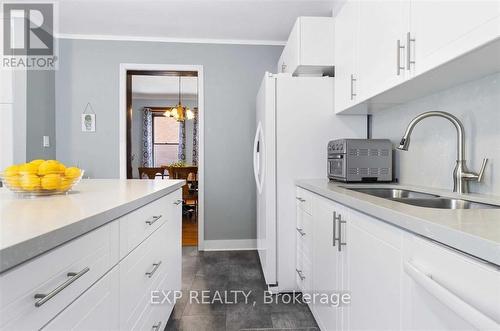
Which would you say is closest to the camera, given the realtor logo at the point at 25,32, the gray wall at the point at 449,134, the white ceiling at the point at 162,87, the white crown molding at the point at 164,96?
the gray wall at the point at 449,134

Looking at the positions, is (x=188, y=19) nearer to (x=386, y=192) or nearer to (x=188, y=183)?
(x=386, y=192)

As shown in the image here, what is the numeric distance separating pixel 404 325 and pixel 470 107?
1127 mm

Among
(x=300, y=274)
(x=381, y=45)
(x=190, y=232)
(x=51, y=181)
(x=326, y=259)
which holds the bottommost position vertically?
(x=190, y=232)

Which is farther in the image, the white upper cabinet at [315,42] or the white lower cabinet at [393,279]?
the white upper cabinet at [315,42]

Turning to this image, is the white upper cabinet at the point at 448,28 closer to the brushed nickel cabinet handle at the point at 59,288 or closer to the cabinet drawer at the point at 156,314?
the brushed nickel cabinet handle at the point at 59,288

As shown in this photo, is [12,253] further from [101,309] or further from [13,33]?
[13,33]

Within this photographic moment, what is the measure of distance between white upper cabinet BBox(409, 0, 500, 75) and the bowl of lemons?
5.16ft

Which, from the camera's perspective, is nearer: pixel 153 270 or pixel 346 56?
pixel 153 270

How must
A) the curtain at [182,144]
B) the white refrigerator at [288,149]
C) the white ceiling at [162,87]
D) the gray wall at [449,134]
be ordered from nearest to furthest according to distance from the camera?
the gray wall at [449,134]
the white refrigerator at [288,149]
the white ceiling at [162,87]
the curtain at [182,144]

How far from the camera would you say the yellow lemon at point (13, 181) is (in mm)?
1074

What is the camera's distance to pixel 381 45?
5.21ft

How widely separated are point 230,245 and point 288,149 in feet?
5.57

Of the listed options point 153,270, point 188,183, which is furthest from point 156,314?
point 188,183

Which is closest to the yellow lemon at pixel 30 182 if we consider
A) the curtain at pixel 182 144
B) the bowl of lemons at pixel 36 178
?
the bowl of lemons at pixel 36 178
